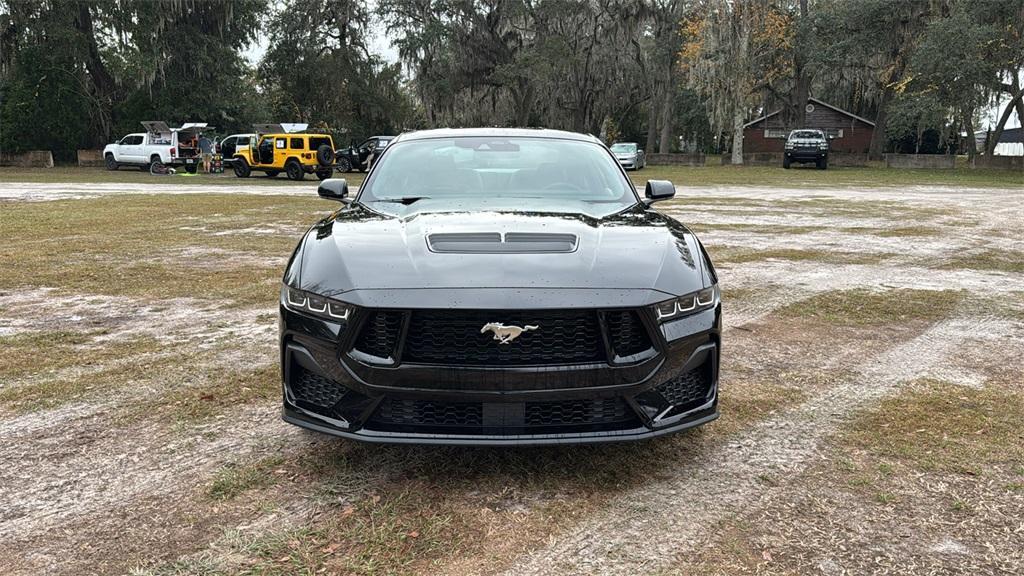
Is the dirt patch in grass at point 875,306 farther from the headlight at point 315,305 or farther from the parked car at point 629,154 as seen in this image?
the parked car at point 629,154

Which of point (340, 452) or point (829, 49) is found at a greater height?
point (829, 49)

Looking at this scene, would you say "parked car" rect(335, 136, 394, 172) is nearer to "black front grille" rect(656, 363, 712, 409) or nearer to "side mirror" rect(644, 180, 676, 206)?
"side mirror" rect(644, 180, 676, 206)

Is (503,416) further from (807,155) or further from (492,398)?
(807,155)

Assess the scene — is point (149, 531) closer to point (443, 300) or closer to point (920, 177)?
point (443, 300)

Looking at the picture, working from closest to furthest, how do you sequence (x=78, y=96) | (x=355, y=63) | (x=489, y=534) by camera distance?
(x=489, y=534)
(x=78, y=96)
(x=355, y=63)

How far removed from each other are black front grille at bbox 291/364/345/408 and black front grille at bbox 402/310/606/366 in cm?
34

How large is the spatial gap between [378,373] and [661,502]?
1.11 meters

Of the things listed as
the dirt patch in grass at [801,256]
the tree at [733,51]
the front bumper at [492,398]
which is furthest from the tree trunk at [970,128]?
the front bumper at [492,398]

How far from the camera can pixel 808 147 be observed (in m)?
35.0

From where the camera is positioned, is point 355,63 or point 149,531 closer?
point 149,531

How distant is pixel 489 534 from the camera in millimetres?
2480

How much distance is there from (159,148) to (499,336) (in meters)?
31.4

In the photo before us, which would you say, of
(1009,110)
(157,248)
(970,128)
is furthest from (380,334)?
(970,128)

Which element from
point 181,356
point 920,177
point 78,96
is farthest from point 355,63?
point 181,356
